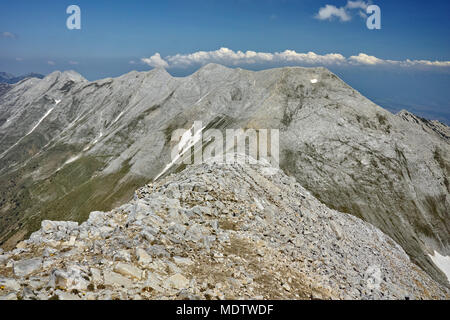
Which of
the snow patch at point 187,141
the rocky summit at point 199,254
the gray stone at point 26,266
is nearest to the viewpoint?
the rocky summit at point 199,254

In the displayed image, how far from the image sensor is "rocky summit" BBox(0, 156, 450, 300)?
12.7 meters

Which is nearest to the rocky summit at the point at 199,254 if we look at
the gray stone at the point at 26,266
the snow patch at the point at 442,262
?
the gray stone at the point at 26,266

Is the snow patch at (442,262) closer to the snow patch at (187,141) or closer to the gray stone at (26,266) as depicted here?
the gray stone at (26,266)

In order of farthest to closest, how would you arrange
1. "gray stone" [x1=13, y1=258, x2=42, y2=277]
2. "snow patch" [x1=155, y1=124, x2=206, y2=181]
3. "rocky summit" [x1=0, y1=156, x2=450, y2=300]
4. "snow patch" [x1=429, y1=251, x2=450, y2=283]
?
"snow patch" [x1=155, y1=124, x2=206, y2=181]
"snow patch" [x1=429, y1=251, x2=450, y2=283]
"gray stone" [x1=13, y1=258, x2=42, y2=277]
"rocky summit" [x1=0, y1=156, x2=450, y2=300]

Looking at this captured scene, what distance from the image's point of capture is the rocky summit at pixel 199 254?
12664 millimetres

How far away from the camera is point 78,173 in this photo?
199 meters

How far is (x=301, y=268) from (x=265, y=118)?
9165cm

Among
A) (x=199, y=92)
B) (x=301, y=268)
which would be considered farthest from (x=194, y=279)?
(x=199, y=92)

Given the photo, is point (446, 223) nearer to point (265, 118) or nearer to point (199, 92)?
point (265, 118)

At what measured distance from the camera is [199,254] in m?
16.5

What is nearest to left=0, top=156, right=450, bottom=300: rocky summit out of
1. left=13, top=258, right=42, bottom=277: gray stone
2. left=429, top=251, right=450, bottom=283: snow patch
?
left=13, top=258, right=42, bottom=277: gray stone

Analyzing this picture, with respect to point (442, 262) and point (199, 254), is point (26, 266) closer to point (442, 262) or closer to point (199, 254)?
point (199, 254)

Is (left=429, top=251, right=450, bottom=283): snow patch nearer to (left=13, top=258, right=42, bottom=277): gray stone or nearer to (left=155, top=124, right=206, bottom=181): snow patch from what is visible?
(left=13, top=258, right=42, bottom=277): gray stone
